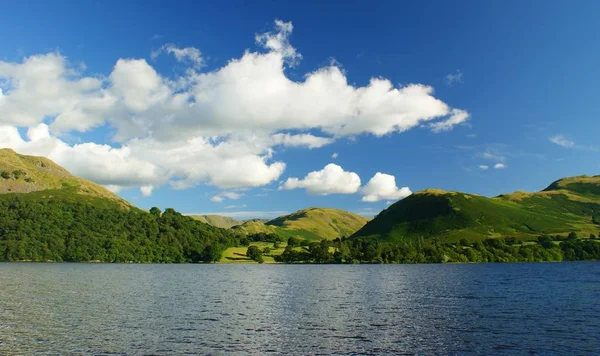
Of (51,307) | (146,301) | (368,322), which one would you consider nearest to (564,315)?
(368,322)

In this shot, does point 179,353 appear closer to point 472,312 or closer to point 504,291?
point 472,312

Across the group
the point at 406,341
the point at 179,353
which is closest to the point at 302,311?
the point at 406,341

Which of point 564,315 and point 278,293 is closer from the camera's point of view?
point 564,315

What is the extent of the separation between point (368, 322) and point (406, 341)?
43.4 ft

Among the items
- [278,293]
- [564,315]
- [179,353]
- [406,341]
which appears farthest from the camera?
[278,293]

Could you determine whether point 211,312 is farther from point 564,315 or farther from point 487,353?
point 564,315

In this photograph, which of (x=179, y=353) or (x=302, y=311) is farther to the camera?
(x=302, y=311)

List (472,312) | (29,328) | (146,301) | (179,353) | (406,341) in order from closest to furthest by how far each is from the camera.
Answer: (179,353) < (406,341) < (29,328) < (472,312) < (146,301)

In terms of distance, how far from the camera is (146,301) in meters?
90.6

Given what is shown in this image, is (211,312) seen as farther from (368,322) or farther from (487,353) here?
(487,353)

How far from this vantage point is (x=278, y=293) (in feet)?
358

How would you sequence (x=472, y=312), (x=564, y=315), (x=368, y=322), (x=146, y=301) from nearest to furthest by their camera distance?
(x=368, y=322) < (x=564, y=315) < (x=472, y=312) < (x=146, y=301)

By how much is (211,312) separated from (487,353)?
4627cm

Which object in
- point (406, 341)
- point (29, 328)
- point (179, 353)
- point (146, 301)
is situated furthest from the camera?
point (146, 301)
